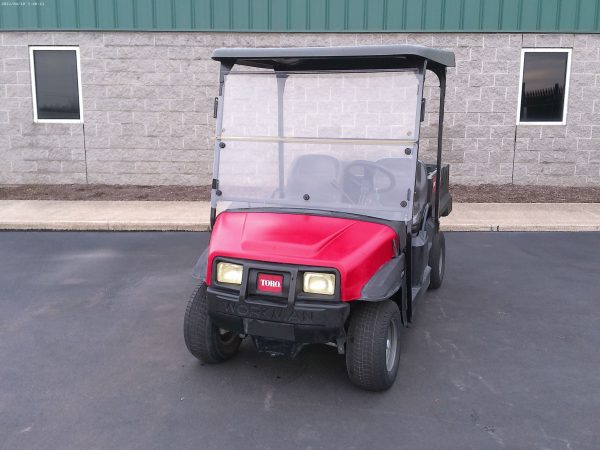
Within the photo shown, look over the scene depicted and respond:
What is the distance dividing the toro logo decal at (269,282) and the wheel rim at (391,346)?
0.81m

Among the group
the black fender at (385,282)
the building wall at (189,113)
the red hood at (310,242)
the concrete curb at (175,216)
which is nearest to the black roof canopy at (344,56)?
the red hood at (310,242)

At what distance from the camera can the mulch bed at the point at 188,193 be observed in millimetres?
10047

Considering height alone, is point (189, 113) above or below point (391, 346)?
above

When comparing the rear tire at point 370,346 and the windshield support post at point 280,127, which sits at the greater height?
the windshield support post at point 280,127

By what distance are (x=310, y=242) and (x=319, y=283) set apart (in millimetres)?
257

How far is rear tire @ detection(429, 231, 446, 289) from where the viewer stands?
17.4 ft

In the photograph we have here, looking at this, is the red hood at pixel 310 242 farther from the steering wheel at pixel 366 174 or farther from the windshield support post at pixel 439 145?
the windshield support post at pixel 439 145

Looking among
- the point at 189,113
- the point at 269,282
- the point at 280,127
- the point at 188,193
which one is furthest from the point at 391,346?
the point at 189,113

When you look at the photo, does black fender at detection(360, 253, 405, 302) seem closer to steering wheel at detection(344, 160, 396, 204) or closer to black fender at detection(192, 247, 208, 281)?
steering wheel at detection(344, 160, 396, 204)

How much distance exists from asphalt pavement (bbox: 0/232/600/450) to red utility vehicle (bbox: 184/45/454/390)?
28 cm

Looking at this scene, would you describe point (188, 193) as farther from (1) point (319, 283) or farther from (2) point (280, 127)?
(1) point (319, 283)

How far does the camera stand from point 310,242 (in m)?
3.45

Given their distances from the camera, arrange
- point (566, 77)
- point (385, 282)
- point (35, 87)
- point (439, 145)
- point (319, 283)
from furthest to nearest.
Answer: point (35, 87) → point (566, 77) → point (439, 145) → point (385, 282) → point (319, 283)

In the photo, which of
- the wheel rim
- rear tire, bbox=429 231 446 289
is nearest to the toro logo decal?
the wheel rim
